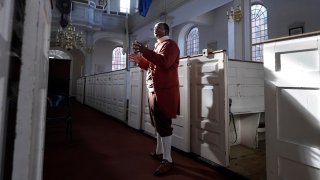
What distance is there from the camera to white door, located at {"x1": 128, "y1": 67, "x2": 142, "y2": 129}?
4.36 m

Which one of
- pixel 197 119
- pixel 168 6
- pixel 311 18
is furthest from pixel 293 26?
pixel 197 119

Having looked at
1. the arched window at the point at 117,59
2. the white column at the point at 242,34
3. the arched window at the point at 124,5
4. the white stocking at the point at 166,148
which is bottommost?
the white stocking at the point at 166,148

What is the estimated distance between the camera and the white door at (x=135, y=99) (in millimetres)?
4359

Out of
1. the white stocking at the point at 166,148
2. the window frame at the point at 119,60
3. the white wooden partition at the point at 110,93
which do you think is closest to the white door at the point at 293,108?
the white stocking at the point at 166,148

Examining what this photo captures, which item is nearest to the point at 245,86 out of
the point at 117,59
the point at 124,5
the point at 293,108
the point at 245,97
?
the point at 245,97

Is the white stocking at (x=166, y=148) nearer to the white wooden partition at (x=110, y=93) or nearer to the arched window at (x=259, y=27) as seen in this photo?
the white wooden partition at (x=110, y=93)

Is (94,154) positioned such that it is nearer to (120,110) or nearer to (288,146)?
(288,146)

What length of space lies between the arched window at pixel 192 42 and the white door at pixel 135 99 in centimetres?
963

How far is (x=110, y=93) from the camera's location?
21.1ft

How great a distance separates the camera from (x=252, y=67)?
352 cm

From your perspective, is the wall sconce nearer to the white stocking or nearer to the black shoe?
the white stocking

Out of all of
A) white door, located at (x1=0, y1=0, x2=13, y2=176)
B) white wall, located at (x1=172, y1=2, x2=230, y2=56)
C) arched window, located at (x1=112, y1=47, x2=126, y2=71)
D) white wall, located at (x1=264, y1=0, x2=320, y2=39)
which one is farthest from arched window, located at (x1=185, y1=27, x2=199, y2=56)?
white door, located at (x1=0, y1=0, x2=13, y2=176)

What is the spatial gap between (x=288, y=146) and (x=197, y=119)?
1.35 m

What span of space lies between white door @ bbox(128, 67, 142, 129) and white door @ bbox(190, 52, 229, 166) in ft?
4.93
